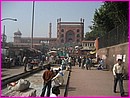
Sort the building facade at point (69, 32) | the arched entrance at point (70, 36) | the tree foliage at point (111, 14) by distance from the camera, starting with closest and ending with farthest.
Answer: the tree foliage at point (111, 14) < the building facade at point (69, 32) < the arched entrance at point (70, 36)

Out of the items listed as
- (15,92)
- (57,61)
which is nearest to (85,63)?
(57,61)

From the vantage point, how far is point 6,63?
106 ft

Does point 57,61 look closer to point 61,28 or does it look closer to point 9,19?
point 9,19

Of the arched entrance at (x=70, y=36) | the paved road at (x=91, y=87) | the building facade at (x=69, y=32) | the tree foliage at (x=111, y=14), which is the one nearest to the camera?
the paved road at (x=91, y=87)

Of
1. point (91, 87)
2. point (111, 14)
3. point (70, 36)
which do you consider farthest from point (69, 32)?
point (91, 87)

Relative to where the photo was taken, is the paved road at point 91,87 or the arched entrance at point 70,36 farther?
the arched entrance at point 70,36

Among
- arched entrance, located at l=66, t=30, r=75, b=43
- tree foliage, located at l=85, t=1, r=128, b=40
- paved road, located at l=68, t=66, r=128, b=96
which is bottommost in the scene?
paved road, located at l=68, t=66, r=128, b=96

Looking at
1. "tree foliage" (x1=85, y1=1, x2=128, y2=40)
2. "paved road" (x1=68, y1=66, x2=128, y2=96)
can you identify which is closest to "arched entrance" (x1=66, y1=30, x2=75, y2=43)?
"tree foliage" (x1=85, y1=1, x2=128, y2=40)

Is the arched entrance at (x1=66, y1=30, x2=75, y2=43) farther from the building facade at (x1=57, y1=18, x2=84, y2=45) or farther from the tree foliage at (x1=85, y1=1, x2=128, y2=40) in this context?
the tree foliage at (x1=85, y1=1, x2=128, y2=40)

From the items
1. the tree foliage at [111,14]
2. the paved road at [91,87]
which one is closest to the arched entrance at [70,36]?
the tree foliage at [111,14]

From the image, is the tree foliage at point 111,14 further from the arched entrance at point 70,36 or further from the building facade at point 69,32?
the arched entrance at point 70,36

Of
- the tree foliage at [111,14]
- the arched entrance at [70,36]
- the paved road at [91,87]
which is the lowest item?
the paved road at [91,87]

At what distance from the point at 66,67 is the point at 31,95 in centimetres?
1965

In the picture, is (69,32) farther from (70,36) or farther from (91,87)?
(91,87)
